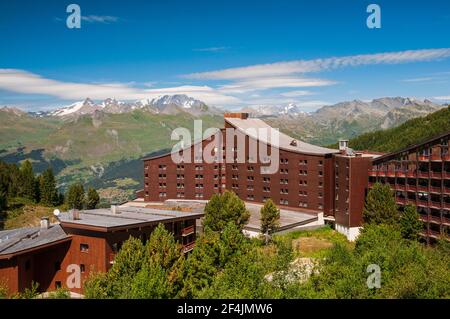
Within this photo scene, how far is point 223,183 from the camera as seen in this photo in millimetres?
93188

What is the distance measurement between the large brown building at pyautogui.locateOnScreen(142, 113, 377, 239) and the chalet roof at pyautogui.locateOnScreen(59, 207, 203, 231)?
29423mm

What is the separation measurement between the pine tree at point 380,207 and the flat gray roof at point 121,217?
1060 inches

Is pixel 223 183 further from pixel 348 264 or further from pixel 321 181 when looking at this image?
pixel 348 264

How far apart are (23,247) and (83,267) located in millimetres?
6096

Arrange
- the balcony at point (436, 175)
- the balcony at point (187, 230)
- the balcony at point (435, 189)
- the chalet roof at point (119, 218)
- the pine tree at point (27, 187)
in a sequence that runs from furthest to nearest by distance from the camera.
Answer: the pine tree at point (27, 187)
the balcony at point (435, 189)
the balcony at point (436, 175)
the balcony at point (187, 230)
the chalet roof at point (119, 218)

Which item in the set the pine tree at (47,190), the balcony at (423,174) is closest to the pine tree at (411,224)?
the balcony at (423,174)

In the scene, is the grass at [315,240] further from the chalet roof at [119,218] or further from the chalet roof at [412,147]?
the chalet roof at [119,218]

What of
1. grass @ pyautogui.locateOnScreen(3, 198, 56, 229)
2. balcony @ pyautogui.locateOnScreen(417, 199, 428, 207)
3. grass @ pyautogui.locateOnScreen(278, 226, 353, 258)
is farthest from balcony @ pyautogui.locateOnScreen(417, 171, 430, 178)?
grass @ pyautogui.locateOnScreen(3, 198, 56, 229)

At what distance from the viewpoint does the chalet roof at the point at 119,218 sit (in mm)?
42934

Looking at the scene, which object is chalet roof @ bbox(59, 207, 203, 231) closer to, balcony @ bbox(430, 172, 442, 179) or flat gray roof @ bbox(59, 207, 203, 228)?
flat gray roof @ bbox(59, 207, 203, 228)

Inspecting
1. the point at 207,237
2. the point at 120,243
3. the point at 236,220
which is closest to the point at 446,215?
the point at 236,220

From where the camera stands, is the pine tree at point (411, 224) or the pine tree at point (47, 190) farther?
the pine tree at point (47, 190)

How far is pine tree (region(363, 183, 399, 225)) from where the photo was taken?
63156 mm
